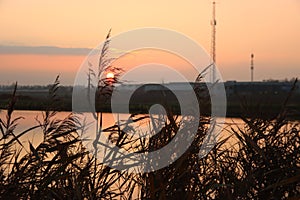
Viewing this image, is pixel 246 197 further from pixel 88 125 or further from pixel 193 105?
pixel 88 125

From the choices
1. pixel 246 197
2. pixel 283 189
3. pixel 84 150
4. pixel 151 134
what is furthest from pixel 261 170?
pixel 84 150

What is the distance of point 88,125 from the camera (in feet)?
15.7

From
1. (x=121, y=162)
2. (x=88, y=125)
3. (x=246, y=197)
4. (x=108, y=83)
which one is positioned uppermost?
(x=108, y=83)

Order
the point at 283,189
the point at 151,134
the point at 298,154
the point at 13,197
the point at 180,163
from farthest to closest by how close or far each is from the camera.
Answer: the point at 298,154, the point at 283,189, the point at 151,134, the point at 180,163, the point at 13,197

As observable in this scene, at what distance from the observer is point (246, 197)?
459 cm

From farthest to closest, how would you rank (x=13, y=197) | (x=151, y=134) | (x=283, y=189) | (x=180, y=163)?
1. (x=283, y=189)
2. (x=151, y=134)
3. (x=180, y=163)
4. (x=13, y=197)

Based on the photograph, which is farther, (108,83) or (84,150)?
(84,150)

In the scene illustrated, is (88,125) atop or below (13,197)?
atop

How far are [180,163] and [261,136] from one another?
1.69 m

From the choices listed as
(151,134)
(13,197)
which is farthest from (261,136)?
(13,197)

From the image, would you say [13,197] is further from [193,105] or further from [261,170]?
[261,170]

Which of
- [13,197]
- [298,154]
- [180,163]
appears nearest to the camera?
[13,197]

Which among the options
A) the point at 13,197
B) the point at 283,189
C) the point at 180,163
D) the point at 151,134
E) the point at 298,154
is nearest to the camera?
the point at 13,197

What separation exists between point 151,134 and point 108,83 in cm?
66
